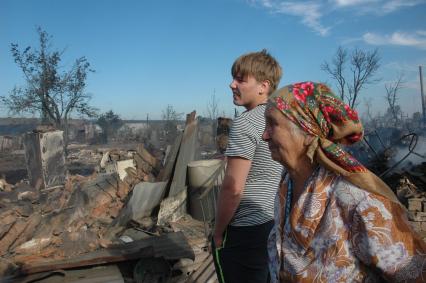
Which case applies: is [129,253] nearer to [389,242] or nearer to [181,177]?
[181,177]

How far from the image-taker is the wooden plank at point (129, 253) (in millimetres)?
4371

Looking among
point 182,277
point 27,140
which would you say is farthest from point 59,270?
point 27,140

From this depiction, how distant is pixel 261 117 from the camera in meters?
2.32

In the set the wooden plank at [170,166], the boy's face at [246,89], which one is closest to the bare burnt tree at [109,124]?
the wooden plank at [170,166]

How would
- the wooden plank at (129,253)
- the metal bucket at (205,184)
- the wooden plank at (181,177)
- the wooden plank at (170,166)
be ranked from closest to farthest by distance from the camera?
the wooden plank at (129,253)
the wooden plank at (181,177)
the metal bucket at (205,184)
the wooden plank at (170,166)

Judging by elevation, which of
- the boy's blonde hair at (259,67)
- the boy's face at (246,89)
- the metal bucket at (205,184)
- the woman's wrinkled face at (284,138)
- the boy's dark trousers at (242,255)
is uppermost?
the boy's blonde hair at (259,67)

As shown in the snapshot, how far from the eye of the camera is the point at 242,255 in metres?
2.36

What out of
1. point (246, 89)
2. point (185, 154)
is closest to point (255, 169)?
point (246, 89)

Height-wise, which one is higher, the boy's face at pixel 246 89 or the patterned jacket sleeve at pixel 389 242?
the boy's face at pixel 246 89

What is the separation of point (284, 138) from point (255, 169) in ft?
2.47

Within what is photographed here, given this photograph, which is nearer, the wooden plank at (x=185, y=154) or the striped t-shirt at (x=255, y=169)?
the striped t-shirt at (x=255, y=169)

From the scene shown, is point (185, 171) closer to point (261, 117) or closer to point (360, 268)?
point (261, 117)

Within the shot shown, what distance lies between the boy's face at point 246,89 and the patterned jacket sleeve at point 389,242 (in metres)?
1.19

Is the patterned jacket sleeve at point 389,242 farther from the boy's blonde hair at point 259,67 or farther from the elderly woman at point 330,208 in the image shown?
the boy's blonde hair at point 259,67
